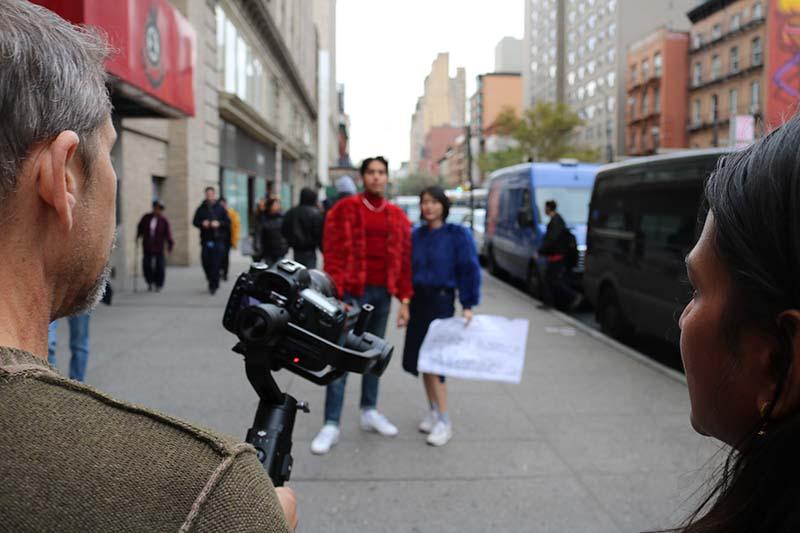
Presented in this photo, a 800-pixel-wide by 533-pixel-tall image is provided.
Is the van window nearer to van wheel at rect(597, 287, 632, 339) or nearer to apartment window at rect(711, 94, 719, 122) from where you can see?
van wheel at rect(597, 287, 632, 339)

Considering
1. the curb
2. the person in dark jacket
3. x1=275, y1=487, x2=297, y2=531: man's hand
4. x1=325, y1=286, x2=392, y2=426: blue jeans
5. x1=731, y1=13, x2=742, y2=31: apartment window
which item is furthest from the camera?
x1=731, y1=13, x2=742, y2=31: apartment window

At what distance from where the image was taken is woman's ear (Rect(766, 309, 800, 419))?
85 cm

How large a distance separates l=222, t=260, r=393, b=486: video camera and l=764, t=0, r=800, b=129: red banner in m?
22.1

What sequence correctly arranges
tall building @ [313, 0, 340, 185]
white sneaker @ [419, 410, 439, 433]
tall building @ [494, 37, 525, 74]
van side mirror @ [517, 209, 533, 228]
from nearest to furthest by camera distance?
white sneaker @ [419, 410, 439, 433] < van side mirror @ [517, 209, 533, 228] < tall building @ [313, 0, 340, 185] < tall building @ [494, 37, 525, 74]

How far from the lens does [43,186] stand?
39.3 inches

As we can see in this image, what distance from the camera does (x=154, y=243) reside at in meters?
12.5

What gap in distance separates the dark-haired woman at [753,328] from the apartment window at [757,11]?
27574 millimetres

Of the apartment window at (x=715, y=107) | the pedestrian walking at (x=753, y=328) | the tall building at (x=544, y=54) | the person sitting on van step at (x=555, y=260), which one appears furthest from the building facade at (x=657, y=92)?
the pedestrian walking at (x=753, y=328)

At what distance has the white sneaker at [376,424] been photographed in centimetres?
514

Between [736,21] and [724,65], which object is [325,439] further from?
[724,65]

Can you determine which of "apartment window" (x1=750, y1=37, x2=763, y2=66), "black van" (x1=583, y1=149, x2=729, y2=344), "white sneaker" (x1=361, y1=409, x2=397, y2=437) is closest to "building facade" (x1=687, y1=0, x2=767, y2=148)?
"apartment window" (x1=750, y1=37, x2=763, y2=66)

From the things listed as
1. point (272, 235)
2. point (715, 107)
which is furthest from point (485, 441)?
point (715, 107)

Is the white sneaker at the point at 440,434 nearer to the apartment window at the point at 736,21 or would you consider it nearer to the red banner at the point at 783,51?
the red banner at the point at 783,51

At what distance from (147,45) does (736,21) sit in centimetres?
2923
